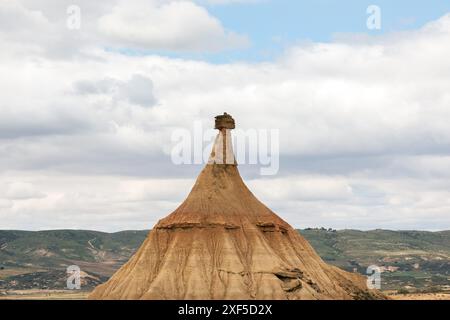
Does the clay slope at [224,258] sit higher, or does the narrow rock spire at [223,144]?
the narrow rock spire at [223,144]

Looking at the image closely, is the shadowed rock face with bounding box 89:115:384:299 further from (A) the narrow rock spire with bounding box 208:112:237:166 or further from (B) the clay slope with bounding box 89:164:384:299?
(A) the narrow rock spire with bounding box 208:112:237:166

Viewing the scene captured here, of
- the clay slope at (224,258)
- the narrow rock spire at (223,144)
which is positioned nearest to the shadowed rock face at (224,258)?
the clay slope at (224,258)

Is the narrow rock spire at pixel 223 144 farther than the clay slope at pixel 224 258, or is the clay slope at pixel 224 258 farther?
the narrow rock spire at pixel 223 144

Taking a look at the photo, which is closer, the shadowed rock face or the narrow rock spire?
the shadowed rock face

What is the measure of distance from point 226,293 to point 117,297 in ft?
64.1

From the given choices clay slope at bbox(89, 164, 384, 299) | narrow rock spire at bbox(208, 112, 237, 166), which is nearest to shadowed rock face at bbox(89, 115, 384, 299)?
clay slope at bbox(89, 164, 384, 299)

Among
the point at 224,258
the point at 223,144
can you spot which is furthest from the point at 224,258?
the point at 223,144

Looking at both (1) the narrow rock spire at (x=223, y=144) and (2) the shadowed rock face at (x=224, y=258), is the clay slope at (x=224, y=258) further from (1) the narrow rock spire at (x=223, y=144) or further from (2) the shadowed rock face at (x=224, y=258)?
(1) the narrow rock spire at (x=223, y=144)

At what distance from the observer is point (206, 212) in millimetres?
170000

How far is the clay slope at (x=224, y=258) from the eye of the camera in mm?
159500

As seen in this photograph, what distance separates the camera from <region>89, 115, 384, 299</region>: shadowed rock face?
15950 cm

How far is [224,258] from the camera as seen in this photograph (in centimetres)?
16412

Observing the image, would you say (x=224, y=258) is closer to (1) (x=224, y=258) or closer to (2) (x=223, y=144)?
(1) (x=224, y=258)
